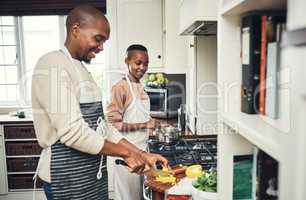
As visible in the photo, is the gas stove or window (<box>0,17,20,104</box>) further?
window (<box>0,17,20,104</box>)

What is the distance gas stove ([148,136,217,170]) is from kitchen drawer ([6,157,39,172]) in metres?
1.64

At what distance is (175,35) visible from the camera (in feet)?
8.59

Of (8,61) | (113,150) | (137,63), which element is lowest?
(113,150)

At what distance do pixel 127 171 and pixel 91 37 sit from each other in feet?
3.93

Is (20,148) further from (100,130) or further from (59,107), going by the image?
(59,107)

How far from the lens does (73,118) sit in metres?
1.21

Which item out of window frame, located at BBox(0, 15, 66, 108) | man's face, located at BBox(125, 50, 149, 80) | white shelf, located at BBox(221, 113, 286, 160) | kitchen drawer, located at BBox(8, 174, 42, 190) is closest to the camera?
white shelf, located at BBox(221, 113, 286, 160)

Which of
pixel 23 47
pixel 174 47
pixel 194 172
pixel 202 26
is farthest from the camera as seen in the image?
pixel 23 47

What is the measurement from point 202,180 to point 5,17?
3363 mm

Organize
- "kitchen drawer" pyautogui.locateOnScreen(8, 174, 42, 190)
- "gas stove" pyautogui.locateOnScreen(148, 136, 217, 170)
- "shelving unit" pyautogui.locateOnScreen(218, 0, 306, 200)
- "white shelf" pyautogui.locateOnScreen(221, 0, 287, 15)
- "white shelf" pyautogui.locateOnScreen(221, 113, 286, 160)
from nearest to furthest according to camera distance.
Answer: "shelving unit" pyautogui.locateOnScreen(218, 0, 306, 200), "white shelf" pyautogui.locateOnScreen(221, 113, 286, 160), "white shelf" pyautogui.locateOnScreen(221, 0, 287, 15), "gas stove" pyautogui.locateOnScreen(148, 136, 217, 170), "kitchen drawer" pyautogui.locateOnScreen(8, 174, 42, 190)

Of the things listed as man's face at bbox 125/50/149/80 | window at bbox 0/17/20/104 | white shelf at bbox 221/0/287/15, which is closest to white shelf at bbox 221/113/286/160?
white shelf at bbox 221/0/287/15

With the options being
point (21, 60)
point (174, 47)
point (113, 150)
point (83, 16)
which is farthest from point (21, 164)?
point (83, 16)

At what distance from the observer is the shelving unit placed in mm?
421

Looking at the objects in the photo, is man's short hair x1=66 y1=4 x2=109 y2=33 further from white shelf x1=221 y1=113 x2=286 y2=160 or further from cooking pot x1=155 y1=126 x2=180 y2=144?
cooking pot x1=155 y1=126 x2=180 y2=144
